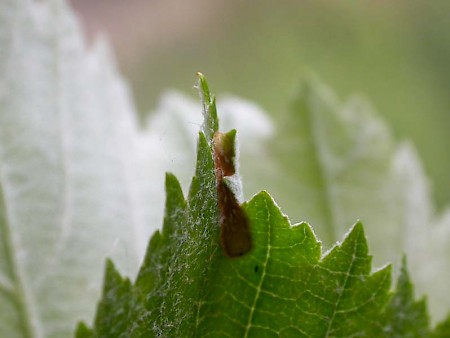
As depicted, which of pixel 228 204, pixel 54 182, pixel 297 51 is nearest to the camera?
pixel 228 204

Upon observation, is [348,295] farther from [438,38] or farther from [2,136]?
[438,38]

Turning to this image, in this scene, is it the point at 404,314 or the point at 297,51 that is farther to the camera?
the point at 297,51

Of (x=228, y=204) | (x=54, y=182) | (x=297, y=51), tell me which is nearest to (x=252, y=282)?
(x=228, y=204)

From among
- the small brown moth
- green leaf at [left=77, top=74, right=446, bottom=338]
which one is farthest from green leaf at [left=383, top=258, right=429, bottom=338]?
the small brown moth

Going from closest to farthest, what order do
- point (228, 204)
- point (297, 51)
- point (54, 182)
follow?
point (228, 204) → point (54, 182) → point (297, 51)

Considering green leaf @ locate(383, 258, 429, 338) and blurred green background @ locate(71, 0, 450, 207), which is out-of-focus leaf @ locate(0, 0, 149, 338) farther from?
blurred green background @ locate(71, 0, 450, 207)

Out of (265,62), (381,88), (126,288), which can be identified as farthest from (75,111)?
(265,62)

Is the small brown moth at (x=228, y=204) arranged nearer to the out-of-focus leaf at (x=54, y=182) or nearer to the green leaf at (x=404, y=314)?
the green leaf at (x=404, y=314)

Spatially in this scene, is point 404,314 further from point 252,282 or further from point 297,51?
point 297,51
